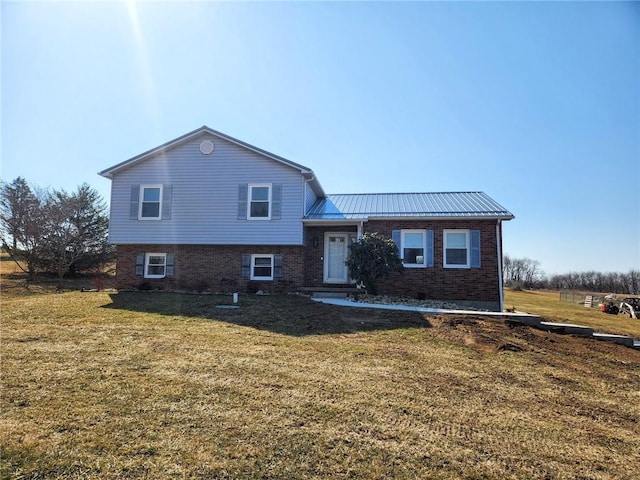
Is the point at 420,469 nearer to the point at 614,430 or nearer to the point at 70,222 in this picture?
the point at 614,430

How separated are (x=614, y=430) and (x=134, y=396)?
17.7 ft

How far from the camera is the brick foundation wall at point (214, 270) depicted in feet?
49.8

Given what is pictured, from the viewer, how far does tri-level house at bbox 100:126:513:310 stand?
1438 cm

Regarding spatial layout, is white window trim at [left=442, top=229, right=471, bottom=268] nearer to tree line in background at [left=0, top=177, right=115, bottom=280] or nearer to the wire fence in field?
tree line in background at [left=0, top=177, right=115, bottom=280]

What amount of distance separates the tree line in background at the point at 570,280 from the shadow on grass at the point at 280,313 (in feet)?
119

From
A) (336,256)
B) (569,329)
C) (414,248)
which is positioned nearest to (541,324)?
(569,329)

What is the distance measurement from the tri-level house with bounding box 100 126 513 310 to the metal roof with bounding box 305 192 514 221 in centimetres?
8

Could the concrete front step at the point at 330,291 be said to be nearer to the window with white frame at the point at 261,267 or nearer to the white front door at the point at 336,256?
the white front door at the point at 336,256

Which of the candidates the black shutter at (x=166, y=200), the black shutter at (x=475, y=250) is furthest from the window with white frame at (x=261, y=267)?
the black shutter at (x=475, y=250)

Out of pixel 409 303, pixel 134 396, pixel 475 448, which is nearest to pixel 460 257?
pixel 409 303

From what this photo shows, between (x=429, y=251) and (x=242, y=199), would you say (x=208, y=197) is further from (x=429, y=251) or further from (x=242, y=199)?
(x=429, y=251)

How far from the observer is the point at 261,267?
15477mm

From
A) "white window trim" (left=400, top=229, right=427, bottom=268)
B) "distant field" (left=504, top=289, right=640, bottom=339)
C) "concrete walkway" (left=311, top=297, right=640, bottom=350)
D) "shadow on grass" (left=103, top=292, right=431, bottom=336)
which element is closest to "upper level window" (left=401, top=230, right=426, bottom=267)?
"white window trim" (left=400, top=229, right=427, bottom=268)

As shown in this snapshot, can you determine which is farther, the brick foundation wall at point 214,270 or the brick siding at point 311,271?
the brick foundation wall at point 214,270
